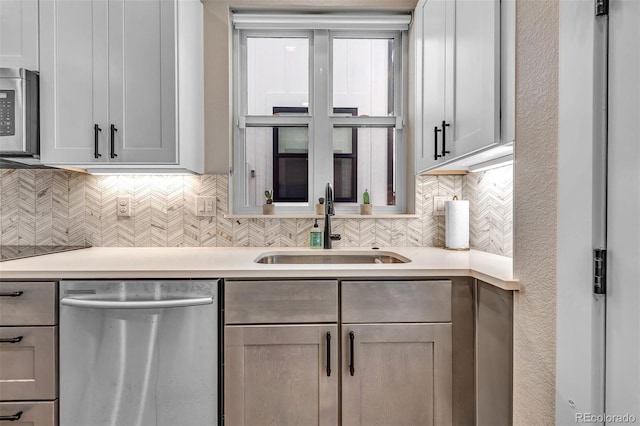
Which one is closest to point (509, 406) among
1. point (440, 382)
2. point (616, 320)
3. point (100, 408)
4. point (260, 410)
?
point (440, 382)

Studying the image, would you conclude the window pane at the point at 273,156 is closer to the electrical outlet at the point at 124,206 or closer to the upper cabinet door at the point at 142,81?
the upper cabinet door at the point at 142,81

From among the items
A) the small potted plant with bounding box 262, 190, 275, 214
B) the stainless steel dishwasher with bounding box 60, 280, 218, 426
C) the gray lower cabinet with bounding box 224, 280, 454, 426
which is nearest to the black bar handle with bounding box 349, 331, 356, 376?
the gray lower cabinet with bounding box 224, 280, 454, 426

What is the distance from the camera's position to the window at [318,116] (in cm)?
219

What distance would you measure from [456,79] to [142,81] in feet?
4.89

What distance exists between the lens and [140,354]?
1.38 meters

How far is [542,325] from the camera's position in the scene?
95 cm

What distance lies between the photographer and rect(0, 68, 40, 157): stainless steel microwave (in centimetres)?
162

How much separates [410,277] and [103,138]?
5.36 ft

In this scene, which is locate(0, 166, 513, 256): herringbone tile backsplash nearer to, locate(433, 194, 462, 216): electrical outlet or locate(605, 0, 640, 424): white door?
locate(433, 194, 462, 216): electrical outlet

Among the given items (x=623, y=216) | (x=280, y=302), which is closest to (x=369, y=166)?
(x=280, y=302)

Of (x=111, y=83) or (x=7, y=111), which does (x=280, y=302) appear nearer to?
(x=111, y=83)

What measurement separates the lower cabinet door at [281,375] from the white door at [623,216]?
93 cm

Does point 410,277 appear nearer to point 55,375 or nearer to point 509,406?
point 509,406

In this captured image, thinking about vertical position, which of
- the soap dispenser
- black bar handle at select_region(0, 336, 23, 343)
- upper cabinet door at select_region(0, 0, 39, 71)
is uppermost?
upper cabinet door at select_region(0, 0, 39, 71)
